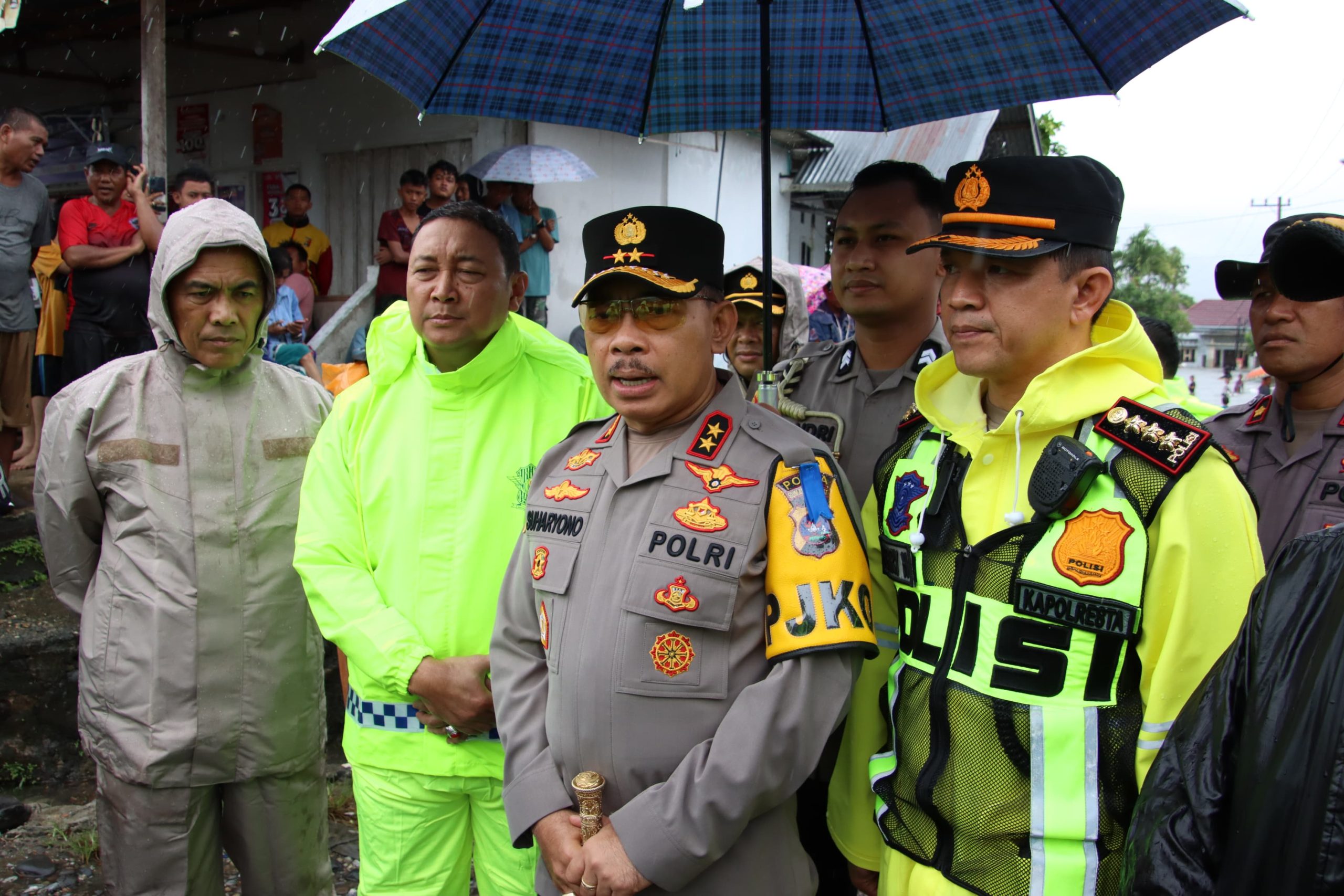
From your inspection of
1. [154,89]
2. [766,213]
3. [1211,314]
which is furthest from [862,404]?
[1211,314]

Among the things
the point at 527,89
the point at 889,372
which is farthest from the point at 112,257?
the point at 889,372

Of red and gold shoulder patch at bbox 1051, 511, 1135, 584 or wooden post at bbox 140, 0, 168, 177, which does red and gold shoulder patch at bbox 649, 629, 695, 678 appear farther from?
wooden post at bbox 140, 0, 168, 177

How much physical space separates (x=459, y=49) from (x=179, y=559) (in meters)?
1.79

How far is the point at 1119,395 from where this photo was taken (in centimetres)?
178

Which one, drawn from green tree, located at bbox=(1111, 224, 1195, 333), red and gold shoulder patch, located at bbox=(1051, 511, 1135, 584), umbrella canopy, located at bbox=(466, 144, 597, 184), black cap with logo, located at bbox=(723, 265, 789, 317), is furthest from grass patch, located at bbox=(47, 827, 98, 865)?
green tree, located at bbox=(1111, 224, 1195, 333)

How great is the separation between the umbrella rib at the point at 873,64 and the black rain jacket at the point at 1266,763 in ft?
7.56

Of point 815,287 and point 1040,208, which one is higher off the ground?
point 815,287

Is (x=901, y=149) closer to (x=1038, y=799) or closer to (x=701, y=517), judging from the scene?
(x=701, y=517)

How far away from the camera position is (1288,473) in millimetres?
3033

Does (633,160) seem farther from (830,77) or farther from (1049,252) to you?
(1049,252)

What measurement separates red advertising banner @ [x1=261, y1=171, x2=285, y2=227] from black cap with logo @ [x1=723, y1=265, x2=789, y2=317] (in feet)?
21.7

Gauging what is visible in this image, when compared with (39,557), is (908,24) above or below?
above

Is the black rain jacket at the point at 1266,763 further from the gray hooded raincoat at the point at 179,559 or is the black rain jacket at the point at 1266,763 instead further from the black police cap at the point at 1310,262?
the gray hooded raincoat at the point at 179,559

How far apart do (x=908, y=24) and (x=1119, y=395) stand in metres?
1.67
